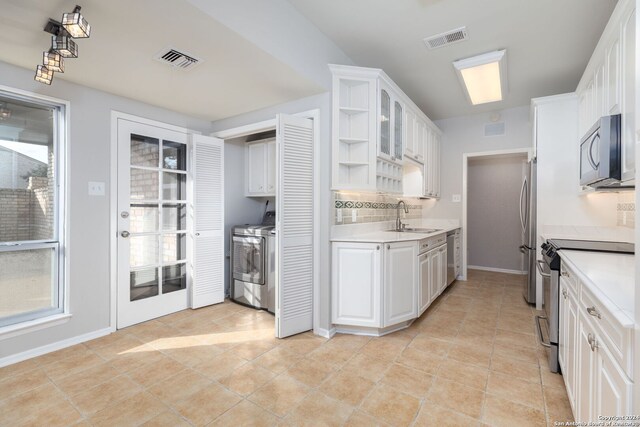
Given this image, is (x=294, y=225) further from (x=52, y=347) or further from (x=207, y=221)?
(x=52, y=347)

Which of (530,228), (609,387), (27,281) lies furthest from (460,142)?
(27,281)

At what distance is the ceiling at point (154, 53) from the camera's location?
1.65 m

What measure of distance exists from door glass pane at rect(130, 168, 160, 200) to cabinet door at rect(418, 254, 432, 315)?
290 cm

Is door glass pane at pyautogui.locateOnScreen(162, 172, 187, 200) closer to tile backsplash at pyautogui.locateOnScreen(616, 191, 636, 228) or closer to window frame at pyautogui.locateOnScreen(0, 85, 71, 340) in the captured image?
window frame at pyautogui.locateOnScreen(0, 85, 71, 340)

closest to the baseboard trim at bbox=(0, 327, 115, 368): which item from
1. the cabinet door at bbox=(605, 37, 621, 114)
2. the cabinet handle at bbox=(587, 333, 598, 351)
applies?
the cabinet handle at bbox=(587, 333, 598, 351)

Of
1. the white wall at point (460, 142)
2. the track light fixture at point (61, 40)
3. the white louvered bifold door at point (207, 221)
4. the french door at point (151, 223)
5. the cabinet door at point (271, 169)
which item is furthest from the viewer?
the white wall at point (460, 142)

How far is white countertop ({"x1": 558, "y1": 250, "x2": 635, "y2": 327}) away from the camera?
1.00 meters

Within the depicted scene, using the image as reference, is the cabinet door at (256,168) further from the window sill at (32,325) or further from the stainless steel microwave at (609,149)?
the stainless steel microwave at (609,149)

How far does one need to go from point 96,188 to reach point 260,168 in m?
1.82

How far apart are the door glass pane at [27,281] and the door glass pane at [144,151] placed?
110 cm

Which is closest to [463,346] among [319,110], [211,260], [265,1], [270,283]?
[270,283]

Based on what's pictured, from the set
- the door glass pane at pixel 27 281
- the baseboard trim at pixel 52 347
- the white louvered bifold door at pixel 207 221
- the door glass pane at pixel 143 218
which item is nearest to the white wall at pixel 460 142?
the white louvered bifold door at pixel 207 221

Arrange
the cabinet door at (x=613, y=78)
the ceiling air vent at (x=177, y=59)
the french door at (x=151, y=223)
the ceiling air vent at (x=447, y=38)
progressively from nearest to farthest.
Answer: the cabinet door at (x=613, y=78) → the ceiling air vent at (x=177, y=59) → the ceiling air vent at (x=447, y=38) → the french door at (x=151, y=223)

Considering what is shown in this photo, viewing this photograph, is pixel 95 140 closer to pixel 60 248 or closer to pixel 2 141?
pixel 2 141
